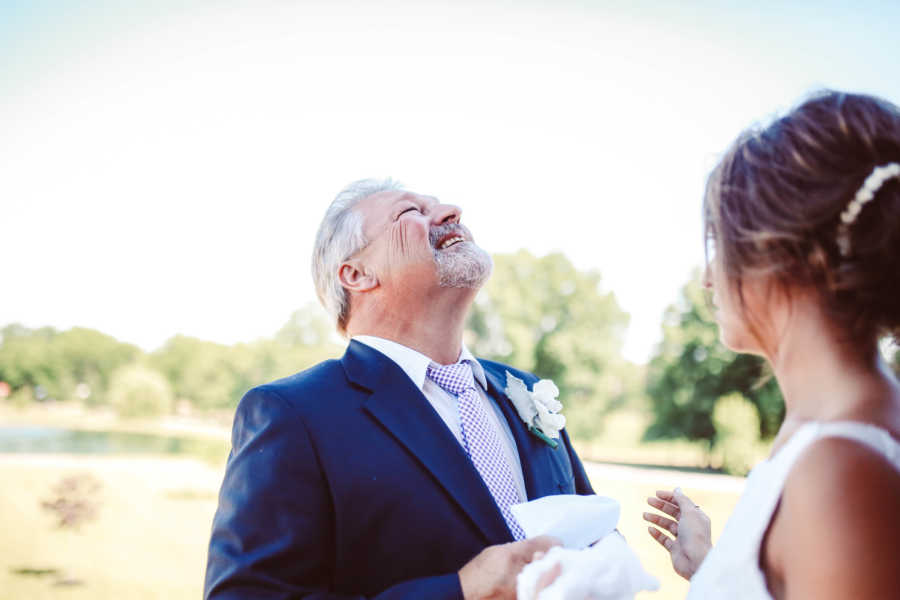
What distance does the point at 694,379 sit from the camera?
35969mm

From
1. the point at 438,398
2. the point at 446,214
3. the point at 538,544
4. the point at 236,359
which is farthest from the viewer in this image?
the point at 236,359

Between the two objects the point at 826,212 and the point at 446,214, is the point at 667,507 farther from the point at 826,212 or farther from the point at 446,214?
the point at 446,214

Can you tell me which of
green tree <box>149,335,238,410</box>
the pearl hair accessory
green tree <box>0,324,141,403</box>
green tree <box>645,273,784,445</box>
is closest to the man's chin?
the pearl hair accessory

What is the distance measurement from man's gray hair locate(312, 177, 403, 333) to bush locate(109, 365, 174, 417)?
48.2m

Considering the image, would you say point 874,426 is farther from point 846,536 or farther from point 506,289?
point 506,289

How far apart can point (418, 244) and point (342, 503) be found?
4.48ft

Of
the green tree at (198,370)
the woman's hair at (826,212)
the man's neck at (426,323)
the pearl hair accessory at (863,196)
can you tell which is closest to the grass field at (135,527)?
the green tree at (198,370)

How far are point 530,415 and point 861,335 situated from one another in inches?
68.7

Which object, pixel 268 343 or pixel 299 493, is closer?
pixel 299 493

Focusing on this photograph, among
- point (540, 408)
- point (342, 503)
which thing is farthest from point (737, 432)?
point (342, 503)

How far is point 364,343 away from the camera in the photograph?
3.00 meters

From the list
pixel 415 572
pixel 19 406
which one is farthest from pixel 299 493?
pixel 19 406

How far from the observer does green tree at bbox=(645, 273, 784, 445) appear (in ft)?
111

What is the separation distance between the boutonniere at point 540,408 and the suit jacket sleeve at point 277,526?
1054mm
